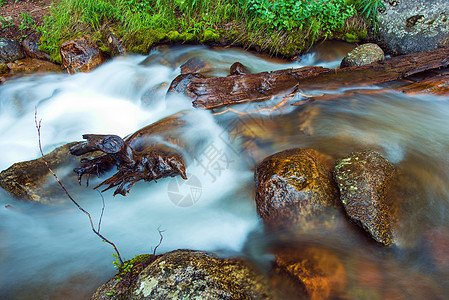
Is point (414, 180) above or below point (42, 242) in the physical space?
above

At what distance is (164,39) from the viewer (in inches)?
253

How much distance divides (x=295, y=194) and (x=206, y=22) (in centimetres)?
516

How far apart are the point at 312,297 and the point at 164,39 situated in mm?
6104

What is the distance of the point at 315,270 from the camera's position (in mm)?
2393

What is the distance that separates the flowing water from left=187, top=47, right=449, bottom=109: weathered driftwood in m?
0.21

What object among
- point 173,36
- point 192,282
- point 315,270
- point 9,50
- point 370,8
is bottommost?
point 9,50

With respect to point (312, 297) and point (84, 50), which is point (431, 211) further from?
point (84, 50)

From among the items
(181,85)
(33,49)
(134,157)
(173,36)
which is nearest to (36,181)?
(134,157)

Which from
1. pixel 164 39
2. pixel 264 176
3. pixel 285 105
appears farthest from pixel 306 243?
pixel 164 39

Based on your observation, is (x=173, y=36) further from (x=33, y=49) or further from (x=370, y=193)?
(x=370, y=193)

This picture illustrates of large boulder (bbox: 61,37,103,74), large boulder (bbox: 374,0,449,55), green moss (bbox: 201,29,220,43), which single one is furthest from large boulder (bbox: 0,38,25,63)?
large boulder (bbox: 374,0,449,55)

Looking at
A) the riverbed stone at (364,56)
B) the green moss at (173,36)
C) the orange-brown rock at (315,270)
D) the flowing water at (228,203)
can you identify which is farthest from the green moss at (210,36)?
the orange-brown rock at (315,270)

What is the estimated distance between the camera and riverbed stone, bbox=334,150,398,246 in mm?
2592

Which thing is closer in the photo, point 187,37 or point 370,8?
point 370,8
